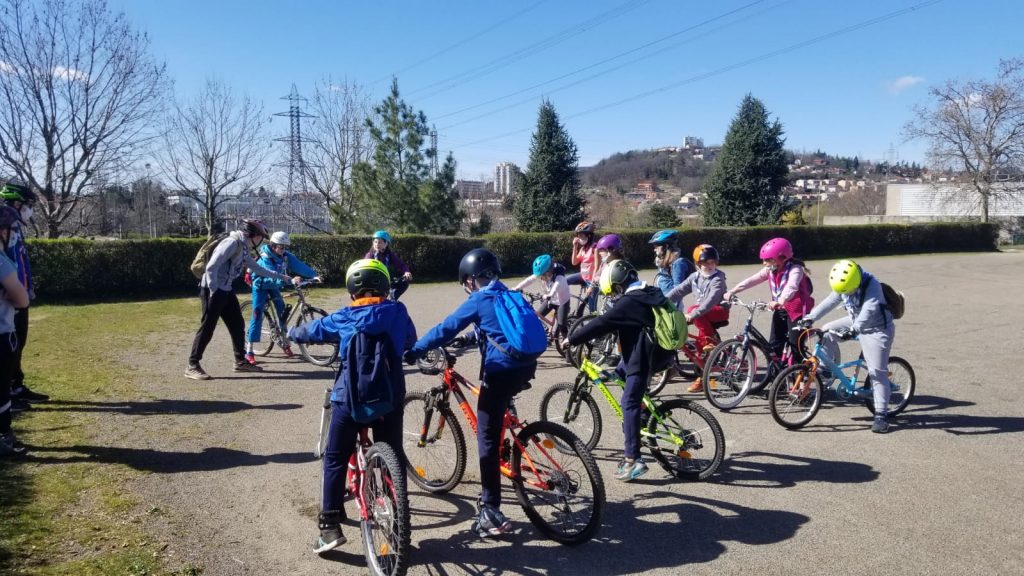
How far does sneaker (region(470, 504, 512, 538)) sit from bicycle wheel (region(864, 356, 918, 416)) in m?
4.69

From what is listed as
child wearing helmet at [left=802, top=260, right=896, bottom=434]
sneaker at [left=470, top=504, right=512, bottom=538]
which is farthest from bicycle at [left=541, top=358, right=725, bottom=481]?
child wearing helmet at [left=802, top=260, right=896, bottom=434]

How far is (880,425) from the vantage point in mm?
6488

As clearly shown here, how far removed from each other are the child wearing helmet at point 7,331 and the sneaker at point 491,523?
4.22 m

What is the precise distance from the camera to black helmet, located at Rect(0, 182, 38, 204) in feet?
22.4

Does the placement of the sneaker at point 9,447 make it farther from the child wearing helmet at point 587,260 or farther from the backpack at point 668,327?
the child wearing helmet at point 587,260

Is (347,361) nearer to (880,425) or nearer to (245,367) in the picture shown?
(880,425)

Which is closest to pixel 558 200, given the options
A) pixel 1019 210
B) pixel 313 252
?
pixel 313 252

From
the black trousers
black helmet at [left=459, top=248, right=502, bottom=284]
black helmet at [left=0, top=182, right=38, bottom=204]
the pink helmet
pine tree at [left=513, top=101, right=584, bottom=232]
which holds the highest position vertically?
pine tree at [left=513, top=101, right=584, bottom=232]

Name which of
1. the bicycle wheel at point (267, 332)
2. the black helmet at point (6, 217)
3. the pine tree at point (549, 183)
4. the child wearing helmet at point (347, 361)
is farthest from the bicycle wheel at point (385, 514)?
the pine tree at point (549, 183)

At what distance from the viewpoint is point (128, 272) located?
17.5 meters

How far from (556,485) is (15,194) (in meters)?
6.54

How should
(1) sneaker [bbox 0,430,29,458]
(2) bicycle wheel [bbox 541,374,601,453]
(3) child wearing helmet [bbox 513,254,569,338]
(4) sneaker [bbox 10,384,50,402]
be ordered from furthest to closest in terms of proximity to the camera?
(3) child wearing helmet [bbox 513,254,569,338], (4) sneaker [bbox 10,384,50,402], (2) bicycle wheel [bbox 541,374,601,453], (1) sneaker [bbox 0,430,29,458]

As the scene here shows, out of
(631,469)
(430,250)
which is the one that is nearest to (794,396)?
(631,469)

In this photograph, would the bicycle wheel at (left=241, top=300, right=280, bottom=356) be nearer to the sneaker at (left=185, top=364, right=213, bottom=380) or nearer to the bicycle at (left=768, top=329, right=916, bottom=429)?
the sneaker at (left=185, top=364, right=213, bottom=380)
